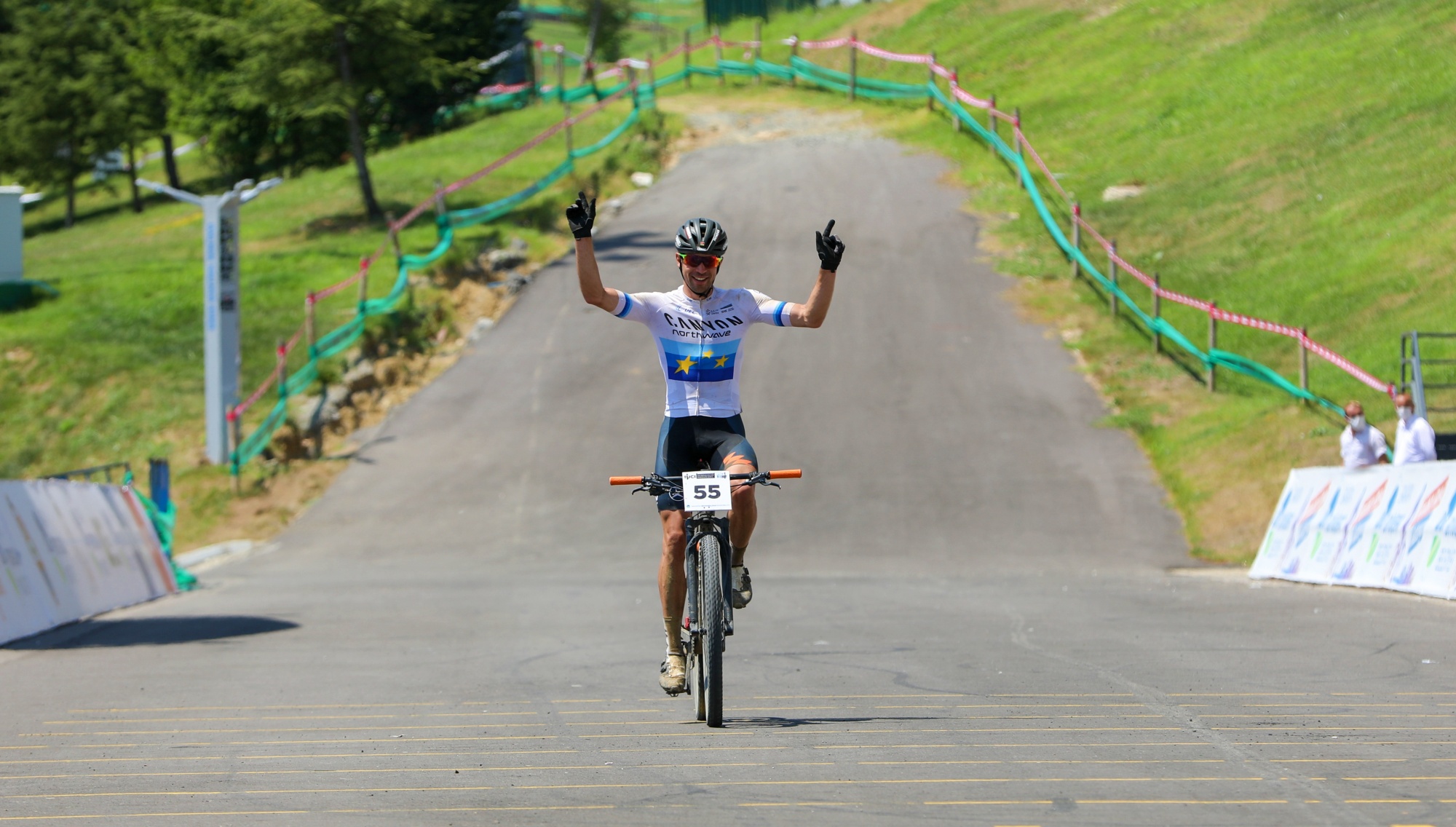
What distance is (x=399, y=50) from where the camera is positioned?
3547 cm

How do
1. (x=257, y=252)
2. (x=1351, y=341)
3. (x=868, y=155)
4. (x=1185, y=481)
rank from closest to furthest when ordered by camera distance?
(x=1185, y=481), (x=1351, y=341), (x=257, y=252), (x=868, y=155)

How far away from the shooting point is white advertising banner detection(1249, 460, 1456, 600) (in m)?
13.5

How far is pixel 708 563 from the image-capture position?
7.35 meters

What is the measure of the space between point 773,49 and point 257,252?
2923 cm

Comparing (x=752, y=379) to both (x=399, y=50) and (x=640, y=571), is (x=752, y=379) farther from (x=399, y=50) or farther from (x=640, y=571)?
(x=399, y=50)

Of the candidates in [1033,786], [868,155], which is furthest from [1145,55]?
[1033,786]

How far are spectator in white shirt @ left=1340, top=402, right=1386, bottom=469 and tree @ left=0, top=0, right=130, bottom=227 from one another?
5109 cm

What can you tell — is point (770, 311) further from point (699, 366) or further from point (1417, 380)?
point (1417, 380)

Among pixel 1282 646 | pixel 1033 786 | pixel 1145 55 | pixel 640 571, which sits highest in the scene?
pixel 1145 55

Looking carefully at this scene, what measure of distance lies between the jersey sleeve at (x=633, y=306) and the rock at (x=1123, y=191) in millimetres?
27660

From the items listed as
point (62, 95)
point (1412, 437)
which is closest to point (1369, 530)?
point (1412, 437)

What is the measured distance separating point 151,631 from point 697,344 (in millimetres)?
8140

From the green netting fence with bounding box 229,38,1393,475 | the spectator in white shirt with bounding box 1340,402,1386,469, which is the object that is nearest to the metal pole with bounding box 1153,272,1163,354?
the green netting fence with bounding box 229,38,1393,475

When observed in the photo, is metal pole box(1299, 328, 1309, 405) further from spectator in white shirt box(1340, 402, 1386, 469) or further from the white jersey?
the white jersey
